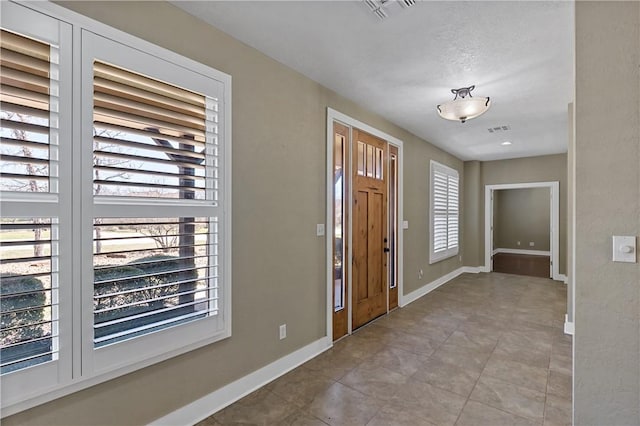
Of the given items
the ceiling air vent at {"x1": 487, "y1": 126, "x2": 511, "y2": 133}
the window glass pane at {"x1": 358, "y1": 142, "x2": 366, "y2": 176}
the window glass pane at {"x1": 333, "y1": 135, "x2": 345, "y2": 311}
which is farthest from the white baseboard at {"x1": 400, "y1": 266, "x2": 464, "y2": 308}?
the ceiling air vent at {"x1": 487, "y1": 126, "x2": 511, "y2": 133}

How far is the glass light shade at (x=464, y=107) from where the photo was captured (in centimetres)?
278

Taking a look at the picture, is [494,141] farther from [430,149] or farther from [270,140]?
[270,140]

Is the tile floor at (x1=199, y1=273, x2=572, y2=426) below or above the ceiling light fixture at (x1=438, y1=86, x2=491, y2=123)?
below

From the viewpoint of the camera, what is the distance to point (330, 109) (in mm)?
3219

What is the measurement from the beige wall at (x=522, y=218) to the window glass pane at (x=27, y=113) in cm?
1123

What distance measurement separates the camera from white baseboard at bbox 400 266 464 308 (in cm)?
467

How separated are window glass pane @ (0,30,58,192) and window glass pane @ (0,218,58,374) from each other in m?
0.20

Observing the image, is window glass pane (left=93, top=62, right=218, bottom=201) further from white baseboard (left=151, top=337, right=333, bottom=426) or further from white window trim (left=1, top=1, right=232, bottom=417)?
white baseboard (left=151, top=337, right=333, bottom=426)

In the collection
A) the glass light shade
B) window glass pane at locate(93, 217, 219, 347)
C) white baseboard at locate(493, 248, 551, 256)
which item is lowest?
white baseboard at locate(493, 248, 551, 256)
